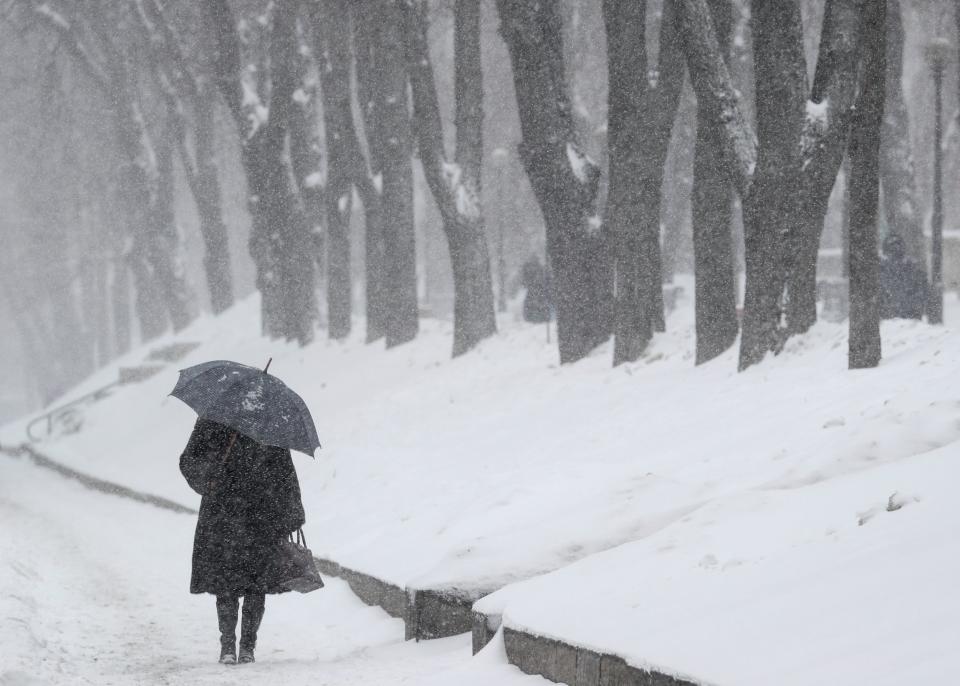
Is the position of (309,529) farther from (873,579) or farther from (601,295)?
(873,579)

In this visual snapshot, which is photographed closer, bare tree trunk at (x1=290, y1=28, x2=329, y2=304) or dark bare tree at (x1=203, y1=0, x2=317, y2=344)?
dark bare tree at (x1=203, y1=0, x2=317, y2=344)

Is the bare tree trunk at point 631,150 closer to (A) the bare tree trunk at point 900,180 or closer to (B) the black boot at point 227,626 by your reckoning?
(A) the bare tree trunk at point 900,180

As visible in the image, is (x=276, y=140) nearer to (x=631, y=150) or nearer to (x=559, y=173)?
(x=559, y=173)

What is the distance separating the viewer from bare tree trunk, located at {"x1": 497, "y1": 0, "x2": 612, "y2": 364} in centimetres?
1442

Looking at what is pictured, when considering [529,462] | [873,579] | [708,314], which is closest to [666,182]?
[708,314]

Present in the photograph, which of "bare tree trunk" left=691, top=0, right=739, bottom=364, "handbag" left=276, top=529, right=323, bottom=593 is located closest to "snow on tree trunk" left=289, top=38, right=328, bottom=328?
"bare tree trunk" left=691, top=0, right=739, bottom=364

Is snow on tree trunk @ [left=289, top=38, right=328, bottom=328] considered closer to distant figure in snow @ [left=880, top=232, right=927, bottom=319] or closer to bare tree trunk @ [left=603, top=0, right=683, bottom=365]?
bare tree trunk @ [left=603, top=0, right=683, bottom=365]

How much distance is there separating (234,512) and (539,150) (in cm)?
843

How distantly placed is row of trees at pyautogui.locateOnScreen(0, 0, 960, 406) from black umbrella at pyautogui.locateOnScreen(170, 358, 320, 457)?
4.81 m

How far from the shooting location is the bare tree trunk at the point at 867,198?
386 inches

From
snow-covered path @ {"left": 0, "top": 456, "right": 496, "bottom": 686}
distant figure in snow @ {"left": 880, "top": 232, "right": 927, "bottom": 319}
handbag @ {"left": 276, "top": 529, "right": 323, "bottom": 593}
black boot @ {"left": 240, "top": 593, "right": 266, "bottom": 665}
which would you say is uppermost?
distant figure in snow @ {"left": 880, "top": 232, "right": 927, "bottom": 319}

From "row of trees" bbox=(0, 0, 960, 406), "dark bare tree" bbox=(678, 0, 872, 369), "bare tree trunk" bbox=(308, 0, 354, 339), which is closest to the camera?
"dark bare tree" bbox=(678, 0, 872, 369)

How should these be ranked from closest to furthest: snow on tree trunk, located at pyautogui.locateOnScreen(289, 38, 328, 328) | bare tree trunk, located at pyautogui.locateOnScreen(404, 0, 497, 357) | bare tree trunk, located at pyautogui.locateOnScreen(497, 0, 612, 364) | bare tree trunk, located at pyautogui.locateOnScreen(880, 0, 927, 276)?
1. bare tree trunk, located at pyautogui.locateOnScreen(497, 0, 612, 364)
2. bare tree trunk, located at pyautogui.locateOnScreen(404, 0, 497, 357)
3. bare tree trunk, located at pyautogui.locateOnScreen(880, 0, 927, 276)
4. snow on tree trunk, located at pyautogui.locateOnScreen(289, 38, 328, 328)

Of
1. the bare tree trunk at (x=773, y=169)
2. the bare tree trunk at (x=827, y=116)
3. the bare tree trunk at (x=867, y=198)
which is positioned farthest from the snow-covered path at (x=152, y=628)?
the bare tree trunk at (x=827, y=116)
